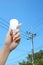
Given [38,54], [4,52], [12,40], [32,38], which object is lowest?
[4,52]

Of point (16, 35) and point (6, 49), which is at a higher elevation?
point (16, 35)

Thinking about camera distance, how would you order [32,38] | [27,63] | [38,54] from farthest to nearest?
[38,54]
[27,63]
[32,38]

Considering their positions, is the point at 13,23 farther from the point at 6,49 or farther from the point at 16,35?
the point at 6,49

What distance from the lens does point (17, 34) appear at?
2.12 meters

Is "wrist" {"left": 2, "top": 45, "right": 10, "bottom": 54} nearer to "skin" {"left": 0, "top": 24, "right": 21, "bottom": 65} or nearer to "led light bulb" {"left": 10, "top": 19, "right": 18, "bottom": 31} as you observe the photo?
"skin" {"left": 0, "top": 24, "right": 21, "bottom": 65}

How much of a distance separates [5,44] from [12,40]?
0.27 feet

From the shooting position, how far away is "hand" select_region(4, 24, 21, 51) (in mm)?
2100

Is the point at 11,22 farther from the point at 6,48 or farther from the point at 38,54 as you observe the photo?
the point at 38,54

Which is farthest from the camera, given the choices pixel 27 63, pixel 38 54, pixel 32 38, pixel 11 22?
pixel 38 54

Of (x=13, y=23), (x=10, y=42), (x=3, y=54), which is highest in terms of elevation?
(x=13, y=23)

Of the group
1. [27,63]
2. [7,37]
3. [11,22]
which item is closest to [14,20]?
[11,22]

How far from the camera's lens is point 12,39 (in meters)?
2.15

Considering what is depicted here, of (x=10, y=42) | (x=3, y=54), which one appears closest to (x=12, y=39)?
(x=10, y=42)

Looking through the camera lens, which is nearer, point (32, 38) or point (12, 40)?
point (12, 40)
